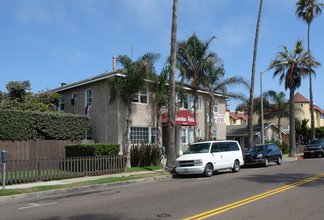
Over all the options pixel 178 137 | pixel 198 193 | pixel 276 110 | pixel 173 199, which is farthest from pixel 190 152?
pixel 276 110

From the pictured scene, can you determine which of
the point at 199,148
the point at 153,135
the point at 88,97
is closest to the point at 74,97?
the point at 88,97

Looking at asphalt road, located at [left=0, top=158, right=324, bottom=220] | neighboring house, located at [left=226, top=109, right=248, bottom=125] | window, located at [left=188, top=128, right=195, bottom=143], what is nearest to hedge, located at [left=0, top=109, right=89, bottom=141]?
asphalt road, located at [left=0, top=158, right=324, bottom=220]

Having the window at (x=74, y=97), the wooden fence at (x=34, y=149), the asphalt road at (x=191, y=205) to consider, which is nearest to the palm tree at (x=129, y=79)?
the wooden fence at (x=34, y=149)

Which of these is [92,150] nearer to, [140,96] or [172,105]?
[172,105]

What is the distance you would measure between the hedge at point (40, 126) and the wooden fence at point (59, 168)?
3.48 meters

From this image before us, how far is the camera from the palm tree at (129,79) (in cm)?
2020

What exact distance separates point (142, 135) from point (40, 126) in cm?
716

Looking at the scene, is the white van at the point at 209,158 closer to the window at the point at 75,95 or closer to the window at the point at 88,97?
the window at the point at 88,97

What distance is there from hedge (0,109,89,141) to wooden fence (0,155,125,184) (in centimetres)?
348

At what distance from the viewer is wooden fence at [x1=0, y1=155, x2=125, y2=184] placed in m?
13.4

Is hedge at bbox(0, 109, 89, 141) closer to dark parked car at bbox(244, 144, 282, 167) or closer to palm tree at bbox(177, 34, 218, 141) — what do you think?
palm tree at bbox(177, 34, 218, 141)

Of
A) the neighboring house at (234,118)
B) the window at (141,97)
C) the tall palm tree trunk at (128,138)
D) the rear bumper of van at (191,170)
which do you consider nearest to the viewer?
the rear bumper of van at (191,170)

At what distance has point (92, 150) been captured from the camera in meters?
16.8

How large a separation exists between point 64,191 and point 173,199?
16.4 ft
